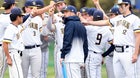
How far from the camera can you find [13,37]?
32.3ft

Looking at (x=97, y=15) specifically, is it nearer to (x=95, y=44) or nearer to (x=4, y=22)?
(x=95, y=44)

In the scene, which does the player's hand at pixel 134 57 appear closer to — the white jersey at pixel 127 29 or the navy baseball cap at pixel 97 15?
the white jersey at pixel 127 29

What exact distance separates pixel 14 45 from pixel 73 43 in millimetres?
1035

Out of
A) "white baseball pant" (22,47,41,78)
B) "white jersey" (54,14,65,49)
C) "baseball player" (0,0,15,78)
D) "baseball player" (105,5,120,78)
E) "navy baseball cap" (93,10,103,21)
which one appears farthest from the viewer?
"baseball player" (105,5,120,78)

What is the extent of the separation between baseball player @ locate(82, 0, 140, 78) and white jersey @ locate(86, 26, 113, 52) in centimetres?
88

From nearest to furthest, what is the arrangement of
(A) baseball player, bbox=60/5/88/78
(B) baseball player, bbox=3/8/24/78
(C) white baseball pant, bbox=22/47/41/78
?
(B) baseball player, bbox=3/8/24/78, (A) baseball player, bbox=60/5/88/78, (C) white baseball pant, bbox=22/47/41/78

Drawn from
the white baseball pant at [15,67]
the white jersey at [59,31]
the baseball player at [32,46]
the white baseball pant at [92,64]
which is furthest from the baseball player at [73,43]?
the white jersey at [59,31]

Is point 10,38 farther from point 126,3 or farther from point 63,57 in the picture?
point 126,3

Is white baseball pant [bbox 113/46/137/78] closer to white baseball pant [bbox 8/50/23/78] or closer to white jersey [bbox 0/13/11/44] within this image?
white baseball pant [bbox 8/50/23/78]

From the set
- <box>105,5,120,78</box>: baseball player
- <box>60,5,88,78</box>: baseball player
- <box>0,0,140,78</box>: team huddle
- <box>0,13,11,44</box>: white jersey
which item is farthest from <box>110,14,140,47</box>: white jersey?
<box>0,13,11,44</box>: white jersey

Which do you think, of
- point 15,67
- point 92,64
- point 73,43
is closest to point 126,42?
point 73,43

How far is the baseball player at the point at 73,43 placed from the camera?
9.90 meters

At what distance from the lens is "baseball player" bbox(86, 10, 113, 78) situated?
36.0 feet

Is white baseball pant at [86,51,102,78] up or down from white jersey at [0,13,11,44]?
down
